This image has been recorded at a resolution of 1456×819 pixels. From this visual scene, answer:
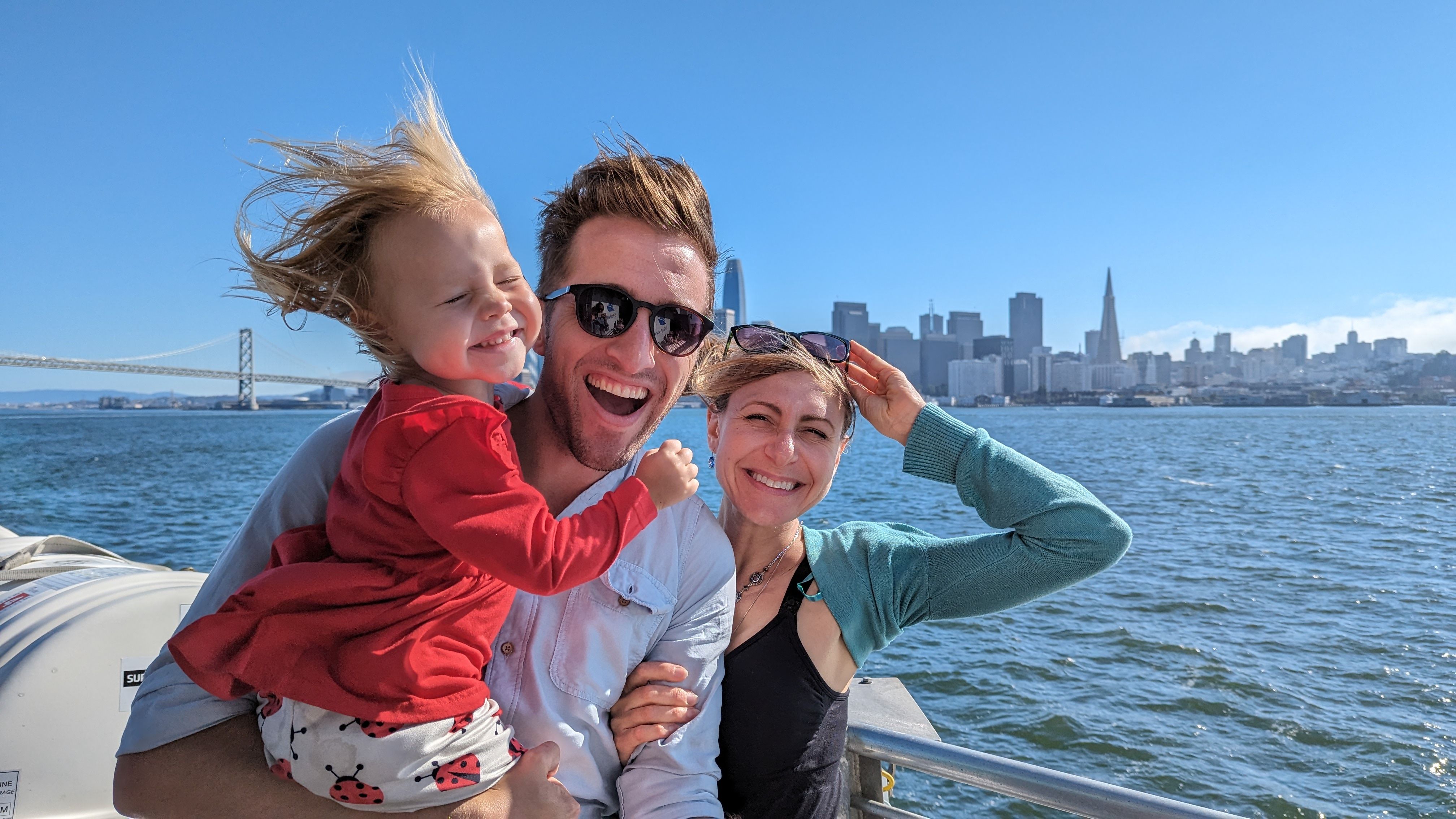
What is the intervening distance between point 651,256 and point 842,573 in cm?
102

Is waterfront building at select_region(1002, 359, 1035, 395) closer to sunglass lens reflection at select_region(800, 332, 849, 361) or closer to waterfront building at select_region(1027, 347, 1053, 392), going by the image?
waterfront building at select_region(1027, 347, 1053, 392)

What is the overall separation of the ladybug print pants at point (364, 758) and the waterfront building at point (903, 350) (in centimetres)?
8956

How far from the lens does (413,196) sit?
166cm

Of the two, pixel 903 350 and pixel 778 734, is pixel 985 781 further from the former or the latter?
pixel 903 350

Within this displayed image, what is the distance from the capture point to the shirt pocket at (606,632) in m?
1.81

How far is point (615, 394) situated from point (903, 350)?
112 meters

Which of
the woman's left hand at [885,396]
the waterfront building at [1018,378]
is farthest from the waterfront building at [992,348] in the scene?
the woman's left hand at [885,396]

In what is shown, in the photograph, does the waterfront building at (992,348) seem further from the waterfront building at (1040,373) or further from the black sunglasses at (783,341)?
the black sunglasses at (783,341)

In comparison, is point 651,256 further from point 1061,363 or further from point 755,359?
point 1061,363

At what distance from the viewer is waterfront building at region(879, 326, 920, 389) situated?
98500 mm

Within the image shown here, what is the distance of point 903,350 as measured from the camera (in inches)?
4387

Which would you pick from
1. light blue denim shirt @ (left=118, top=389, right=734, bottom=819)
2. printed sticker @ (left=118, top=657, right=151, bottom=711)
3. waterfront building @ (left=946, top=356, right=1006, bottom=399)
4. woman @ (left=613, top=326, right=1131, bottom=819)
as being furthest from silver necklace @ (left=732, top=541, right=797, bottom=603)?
waterfront building @ (left=946, top=356, right=1006, bottom=399)

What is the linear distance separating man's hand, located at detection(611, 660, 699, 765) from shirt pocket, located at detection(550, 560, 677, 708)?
3 centimetres

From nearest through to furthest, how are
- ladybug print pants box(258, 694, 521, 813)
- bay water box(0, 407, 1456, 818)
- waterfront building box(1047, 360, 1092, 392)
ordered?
ladybug print pants box(258, 694, 521, 813), bay water box(0, 407, 1456, 818), waterfront building box(1047, 360, 1092, 392)
